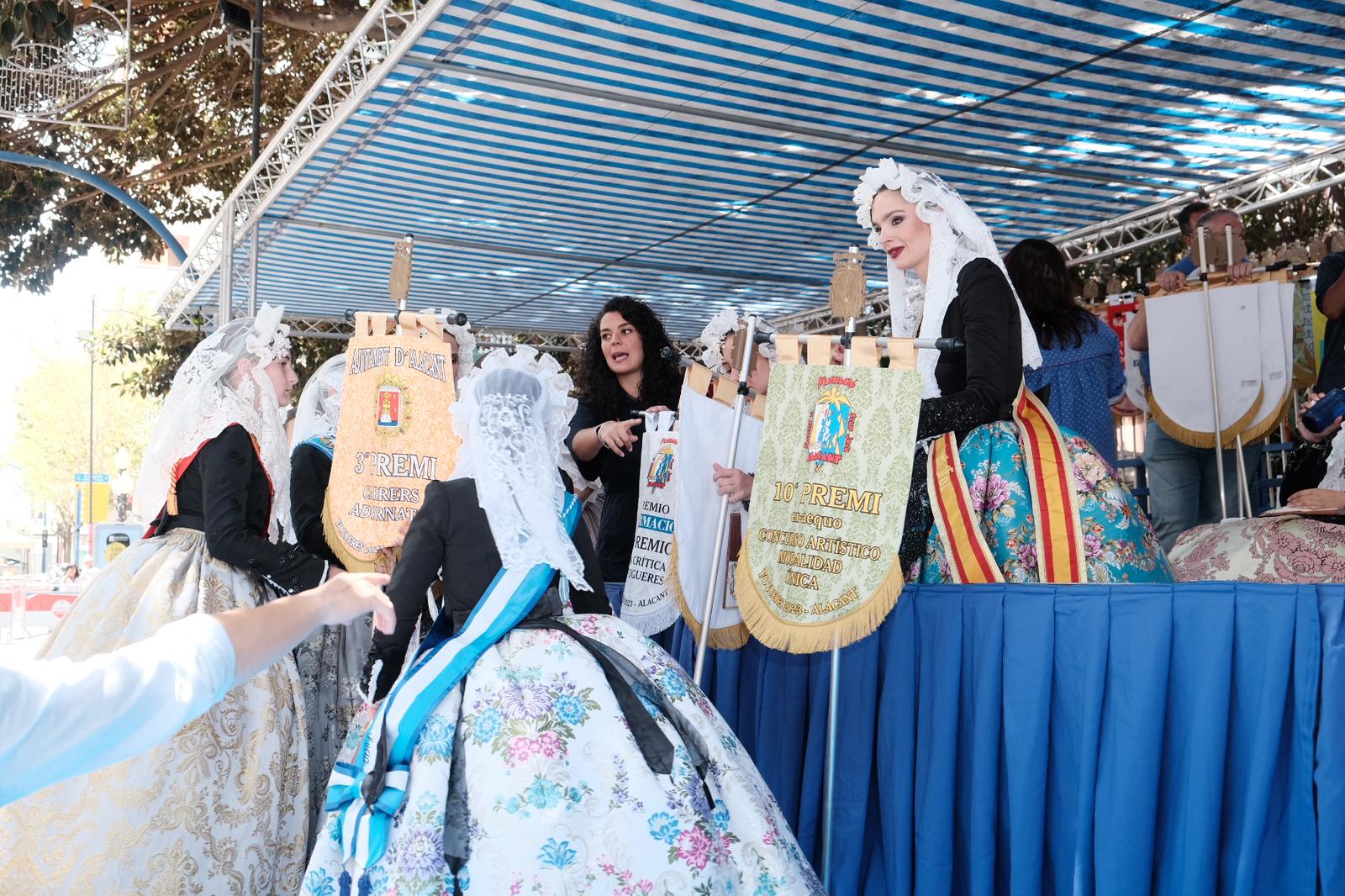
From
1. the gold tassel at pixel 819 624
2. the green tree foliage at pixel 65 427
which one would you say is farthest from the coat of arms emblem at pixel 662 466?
the green tree foliage at pixel 65 427

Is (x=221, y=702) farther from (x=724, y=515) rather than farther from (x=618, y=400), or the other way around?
(x=618, y=400)

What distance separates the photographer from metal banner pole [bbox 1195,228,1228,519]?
17.0 feet

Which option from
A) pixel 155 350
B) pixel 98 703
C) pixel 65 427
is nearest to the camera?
pixel 98 703

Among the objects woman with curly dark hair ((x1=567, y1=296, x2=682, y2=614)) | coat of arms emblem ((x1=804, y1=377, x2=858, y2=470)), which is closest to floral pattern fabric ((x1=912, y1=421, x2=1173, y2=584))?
coat of arms emblem ((x1=804, y1=377, x2=858, y2=470))

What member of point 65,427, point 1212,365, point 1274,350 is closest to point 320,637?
point 1212,365

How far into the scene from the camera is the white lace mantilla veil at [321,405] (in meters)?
4.56

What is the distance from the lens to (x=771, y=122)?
630 centimetres

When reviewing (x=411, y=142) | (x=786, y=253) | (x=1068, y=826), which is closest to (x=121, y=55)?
(x=411, y=142)

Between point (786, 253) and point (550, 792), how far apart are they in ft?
22.3

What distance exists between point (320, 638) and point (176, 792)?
1012mm

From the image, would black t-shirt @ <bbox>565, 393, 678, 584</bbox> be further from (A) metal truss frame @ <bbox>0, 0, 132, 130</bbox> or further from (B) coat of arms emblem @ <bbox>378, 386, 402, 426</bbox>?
(A) metal truss frame @ <bbox>0, 0, 132, 130</bbox>

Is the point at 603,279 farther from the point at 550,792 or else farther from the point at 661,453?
the point at 550,792

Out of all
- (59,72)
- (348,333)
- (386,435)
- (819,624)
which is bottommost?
(819,624)

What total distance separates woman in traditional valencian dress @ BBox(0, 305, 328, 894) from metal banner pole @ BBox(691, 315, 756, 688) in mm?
1192
